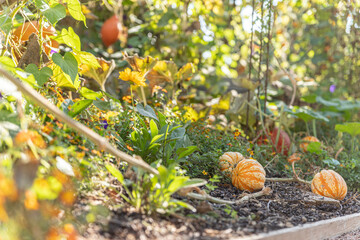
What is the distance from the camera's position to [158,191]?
1.23m

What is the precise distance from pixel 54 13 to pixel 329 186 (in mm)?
1572

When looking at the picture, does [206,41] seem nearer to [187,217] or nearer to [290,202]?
[290,202]

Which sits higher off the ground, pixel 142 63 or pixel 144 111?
pixel 142 63

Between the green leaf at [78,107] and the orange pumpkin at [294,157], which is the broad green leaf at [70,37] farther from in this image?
the orange pumpkin at [294,157]

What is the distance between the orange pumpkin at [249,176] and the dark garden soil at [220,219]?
53 millimetres

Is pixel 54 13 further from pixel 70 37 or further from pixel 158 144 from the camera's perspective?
pixel 158 144

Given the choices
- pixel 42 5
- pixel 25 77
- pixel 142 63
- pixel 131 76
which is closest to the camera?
pixel 25 77

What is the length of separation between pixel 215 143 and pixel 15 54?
3.98 feet

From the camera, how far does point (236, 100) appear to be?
288 cm

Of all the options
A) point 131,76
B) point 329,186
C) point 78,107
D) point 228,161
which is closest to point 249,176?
point 228,161

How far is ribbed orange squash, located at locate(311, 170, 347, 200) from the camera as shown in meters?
1.89

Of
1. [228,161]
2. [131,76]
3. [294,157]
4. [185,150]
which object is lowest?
[294,157]

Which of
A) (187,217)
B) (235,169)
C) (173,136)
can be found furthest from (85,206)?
(235,169)

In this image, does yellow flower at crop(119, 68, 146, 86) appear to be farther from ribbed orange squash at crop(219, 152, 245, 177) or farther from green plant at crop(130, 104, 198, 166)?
ribbed orange squash at crop(219, 152, 245, 177)
